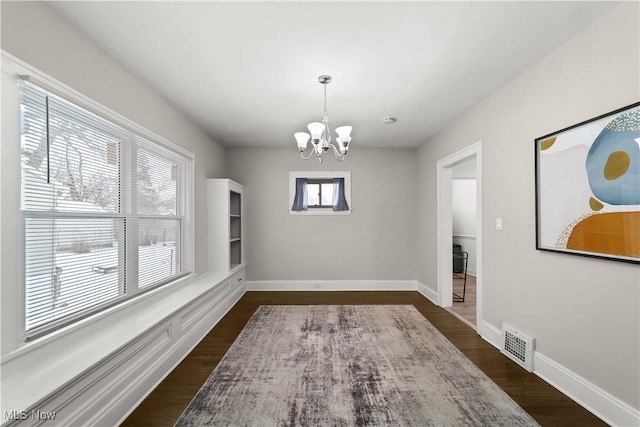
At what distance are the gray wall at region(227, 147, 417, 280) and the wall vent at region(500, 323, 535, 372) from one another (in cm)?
270

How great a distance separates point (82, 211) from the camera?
215cm

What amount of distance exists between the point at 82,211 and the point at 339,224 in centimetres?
403

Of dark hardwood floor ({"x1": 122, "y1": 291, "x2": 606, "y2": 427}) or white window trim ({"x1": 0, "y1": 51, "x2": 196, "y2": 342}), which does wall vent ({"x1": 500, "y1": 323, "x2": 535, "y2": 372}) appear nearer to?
dark hardwood floor ({"x1": 122, "y1": 291, "x2": 606, "y2": 427})

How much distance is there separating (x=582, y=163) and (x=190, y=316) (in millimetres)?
3620

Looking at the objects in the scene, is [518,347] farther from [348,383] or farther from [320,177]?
[320,177]

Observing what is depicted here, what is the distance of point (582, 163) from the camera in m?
2.12

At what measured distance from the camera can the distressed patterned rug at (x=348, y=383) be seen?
203 centimetres

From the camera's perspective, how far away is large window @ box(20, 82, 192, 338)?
1.77 metres

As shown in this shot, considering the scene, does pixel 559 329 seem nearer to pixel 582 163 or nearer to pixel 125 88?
pixel 582 163

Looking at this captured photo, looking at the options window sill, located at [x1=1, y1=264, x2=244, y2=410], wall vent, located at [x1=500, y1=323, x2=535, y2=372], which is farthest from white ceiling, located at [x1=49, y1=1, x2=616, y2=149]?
wall vent, located at [x1=500, y1=323, x2=535, y2=372]

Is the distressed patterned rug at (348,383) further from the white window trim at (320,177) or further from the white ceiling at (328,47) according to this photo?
the white ceiling at (328,47)

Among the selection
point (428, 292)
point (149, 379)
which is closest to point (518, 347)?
point (428, 292)

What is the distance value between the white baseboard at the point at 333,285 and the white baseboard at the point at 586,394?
303cm

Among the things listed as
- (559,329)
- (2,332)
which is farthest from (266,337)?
(559,329)
